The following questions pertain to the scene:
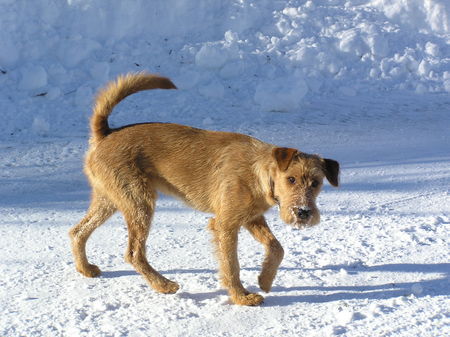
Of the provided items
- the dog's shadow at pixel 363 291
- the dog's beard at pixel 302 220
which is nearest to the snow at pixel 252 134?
the dog's shadow at pixel 363 291

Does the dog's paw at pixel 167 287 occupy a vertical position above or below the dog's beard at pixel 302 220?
below

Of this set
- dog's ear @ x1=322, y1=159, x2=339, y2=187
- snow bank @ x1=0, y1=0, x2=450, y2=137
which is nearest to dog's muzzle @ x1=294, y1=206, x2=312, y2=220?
dog's ear @ x1=322, y1=159, x2=339, y2=187

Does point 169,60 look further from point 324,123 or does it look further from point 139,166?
point 139,166

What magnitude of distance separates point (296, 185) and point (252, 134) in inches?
160

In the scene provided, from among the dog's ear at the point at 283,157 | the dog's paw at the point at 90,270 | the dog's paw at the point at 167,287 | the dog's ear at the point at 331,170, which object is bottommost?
the dog's paw at the point at 90,270

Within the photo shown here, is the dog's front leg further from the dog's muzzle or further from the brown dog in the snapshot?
the dog's muzzle

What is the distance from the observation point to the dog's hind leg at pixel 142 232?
4578mm

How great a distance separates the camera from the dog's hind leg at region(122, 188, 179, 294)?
15.0 feet

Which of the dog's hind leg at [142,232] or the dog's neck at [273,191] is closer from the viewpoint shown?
the dog's neck at [273,191]

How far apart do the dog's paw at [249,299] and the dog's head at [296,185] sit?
1.98 ft

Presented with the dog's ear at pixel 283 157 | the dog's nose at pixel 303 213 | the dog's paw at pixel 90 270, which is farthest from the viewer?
the dog's paw at pixel 90 270

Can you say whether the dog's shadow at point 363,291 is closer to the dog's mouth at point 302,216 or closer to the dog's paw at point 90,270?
the dog's mouth at point 302,216

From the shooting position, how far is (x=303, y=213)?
4191 mm

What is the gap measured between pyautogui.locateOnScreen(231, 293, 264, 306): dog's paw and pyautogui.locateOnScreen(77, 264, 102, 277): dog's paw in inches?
45.9
